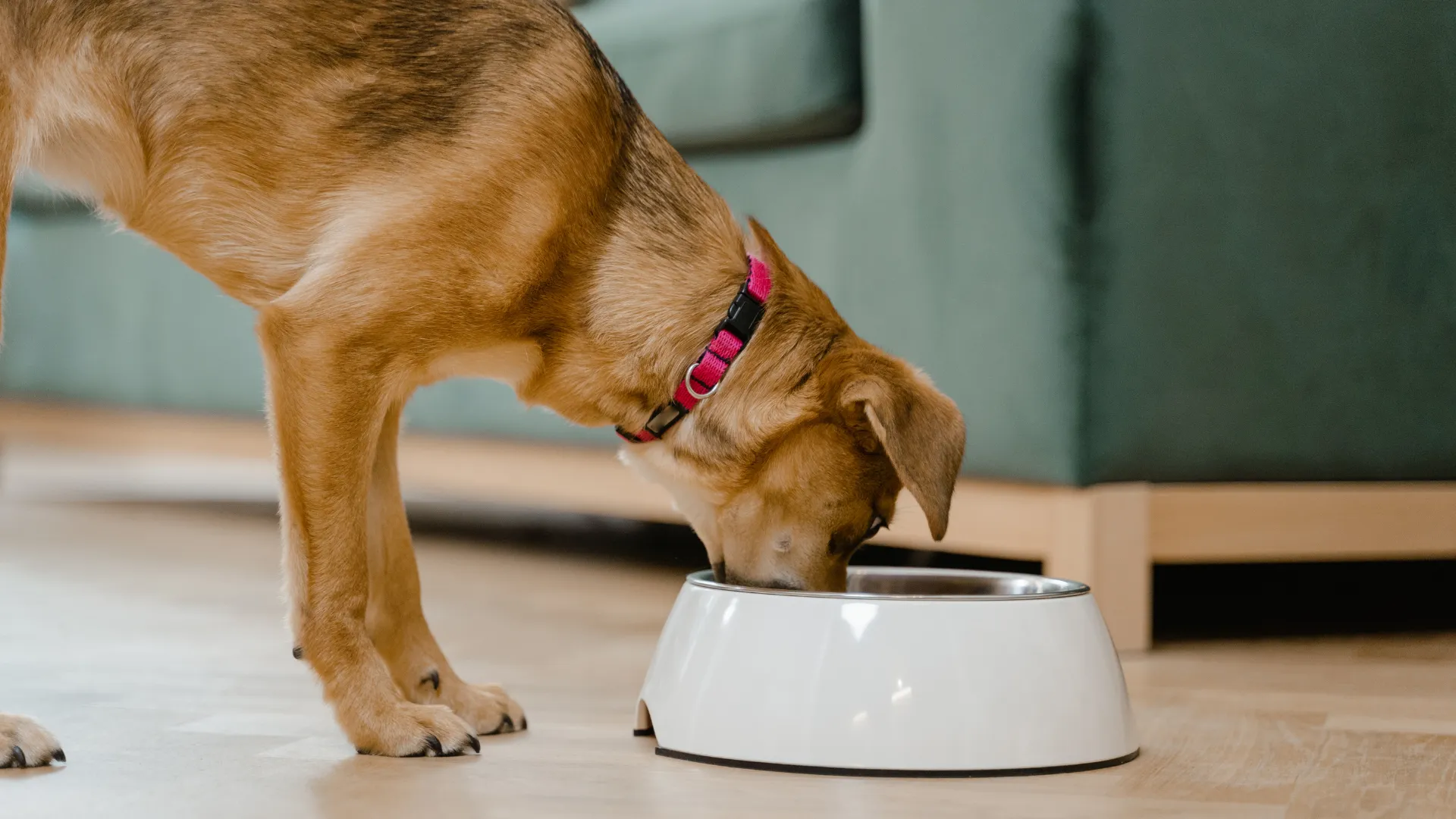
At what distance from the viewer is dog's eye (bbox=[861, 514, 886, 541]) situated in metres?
2.21

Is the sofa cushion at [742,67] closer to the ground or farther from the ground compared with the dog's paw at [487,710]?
farther from the ground

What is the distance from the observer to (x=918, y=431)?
6.46ft

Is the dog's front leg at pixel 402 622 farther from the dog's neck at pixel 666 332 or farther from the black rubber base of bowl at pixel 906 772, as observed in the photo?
the black rubber base of bowl at pixel 906 772

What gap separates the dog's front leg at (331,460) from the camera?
1932 mm

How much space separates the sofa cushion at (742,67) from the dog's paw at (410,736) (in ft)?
4.71

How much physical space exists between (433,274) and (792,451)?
52 centimetres

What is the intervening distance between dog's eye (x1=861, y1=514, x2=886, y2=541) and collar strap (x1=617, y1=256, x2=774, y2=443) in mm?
279

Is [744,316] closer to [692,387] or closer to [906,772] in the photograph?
[692,387]

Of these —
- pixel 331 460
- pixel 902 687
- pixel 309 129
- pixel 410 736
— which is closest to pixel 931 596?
pixel 902 687

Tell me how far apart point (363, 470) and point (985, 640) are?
0.78 meters

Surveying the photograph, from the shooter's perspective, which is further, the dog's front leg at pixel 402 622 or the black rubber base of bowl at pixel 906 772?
the dog's front leg at pixel 402 622

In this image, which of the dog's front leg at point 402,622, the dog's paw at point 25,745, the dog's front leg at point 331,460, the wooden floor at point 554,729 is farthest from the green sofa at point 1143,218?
the dog's paw at point 25,745

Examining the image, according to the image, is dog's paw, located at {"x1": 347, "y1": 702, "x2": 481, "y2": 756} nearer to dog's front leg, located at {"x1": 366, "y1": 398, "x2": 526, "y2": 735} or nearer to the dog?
the dog

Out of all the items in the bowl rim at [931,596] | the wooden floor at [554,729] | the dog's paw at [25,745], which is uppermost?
the bowl rim at [931,596]
